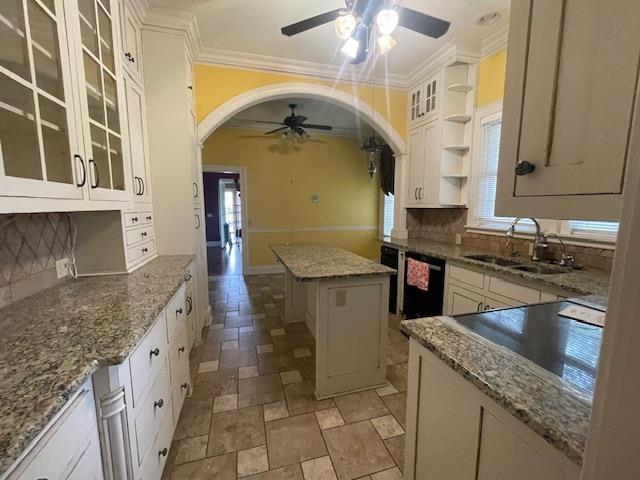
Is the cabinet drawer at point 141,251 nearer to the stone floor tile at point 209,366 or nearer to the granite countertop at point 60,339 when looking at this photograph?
the granite countertop at point 60,339

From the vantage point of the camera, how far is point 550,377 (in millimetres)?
781

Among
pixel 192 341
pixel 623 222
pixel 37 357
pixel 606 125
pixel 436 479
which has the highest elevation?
pixel 606 125

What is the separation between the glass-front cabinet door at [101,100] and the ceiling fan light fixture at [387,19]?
1535mm

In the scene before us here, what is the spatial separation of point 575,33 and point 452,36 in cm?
281

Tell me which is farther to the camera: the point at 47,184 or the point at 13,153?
the point at 47,184

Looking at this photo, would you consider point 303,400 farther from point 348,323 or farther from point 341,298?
point 341,298

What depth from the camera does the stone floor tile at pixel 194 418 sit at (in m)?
1.74

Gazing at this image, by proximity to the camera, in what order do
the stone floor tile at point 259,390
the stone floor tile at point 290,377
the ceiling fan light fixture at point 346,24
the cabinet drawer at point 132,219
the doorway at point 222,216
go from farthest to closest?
the doorway at point 222,216 < the stone floor tile at point 290,377 < the stone floor tile at point 259,390 < the cabinet drawer at point 132,219 < the ceiling fan light fixture at point 346,24

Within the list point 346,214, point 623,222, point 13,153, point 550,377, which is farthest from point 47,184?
point 346,214

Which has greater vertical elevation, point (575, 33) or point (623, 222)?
point (575, 33)

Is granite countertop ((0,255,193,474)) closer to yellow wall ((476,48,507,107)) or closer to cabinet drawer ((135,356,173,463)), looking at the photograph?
cabinet drawer ((135,356,173,463))

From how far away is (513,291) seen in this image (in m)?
2.10

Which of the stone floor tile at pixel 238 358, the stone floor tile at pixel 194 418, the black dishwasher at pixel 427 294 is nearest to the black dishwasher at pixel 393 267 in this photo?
the black dishwasher at pixel 427 294

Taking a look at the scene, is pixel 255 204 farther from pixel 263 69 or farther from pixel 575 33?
pixel 575 33
